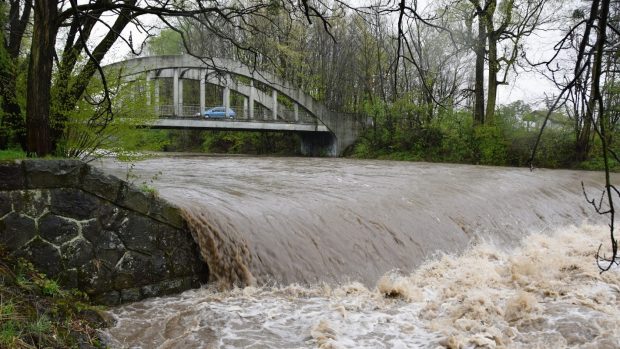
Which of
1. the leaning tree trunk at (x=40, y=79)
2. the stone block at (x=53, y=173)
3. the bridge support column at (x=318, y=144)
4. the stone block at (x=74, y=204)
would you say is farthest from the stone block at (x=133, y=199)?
the bridge support column at (x=318, y=144)

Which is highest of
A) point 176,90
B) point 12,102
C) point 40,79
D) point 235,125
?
point 176,90

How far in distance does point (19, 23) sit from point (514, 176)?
14164 millimetres

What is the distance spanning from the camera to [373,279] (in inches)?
254

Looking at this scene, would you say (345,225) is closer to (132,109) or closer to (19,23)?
(132,109)

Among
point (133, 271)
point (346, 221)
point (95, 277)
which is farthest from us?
point (346, 221)

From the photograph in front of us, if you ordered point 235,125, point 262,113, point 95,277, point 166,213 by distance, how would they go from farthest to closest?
point 262,113, point 235,125, point 166,213, point 95,277

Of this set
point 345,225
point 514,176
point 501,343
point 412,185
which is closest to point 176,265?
point 345,225

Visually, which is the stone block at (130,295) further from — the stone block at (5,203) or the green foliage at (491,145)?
the green foliage at (491,145)

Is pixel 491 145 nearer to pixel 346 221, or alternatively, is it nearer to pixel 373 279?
pixel 346 221

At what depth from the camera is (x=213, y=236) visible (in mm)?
5824

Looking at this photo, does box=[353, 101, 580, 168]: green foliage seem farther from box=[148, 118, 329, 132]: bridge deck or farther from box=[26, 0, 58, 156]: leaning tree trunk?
box=[26, 0, 58, 156]: leaning tree trunk

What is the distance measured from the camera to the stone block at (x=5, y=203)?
475cm

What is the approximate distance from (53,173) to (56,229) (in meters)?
0.56

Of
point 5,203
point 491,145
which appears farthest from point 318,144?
point 5,203
